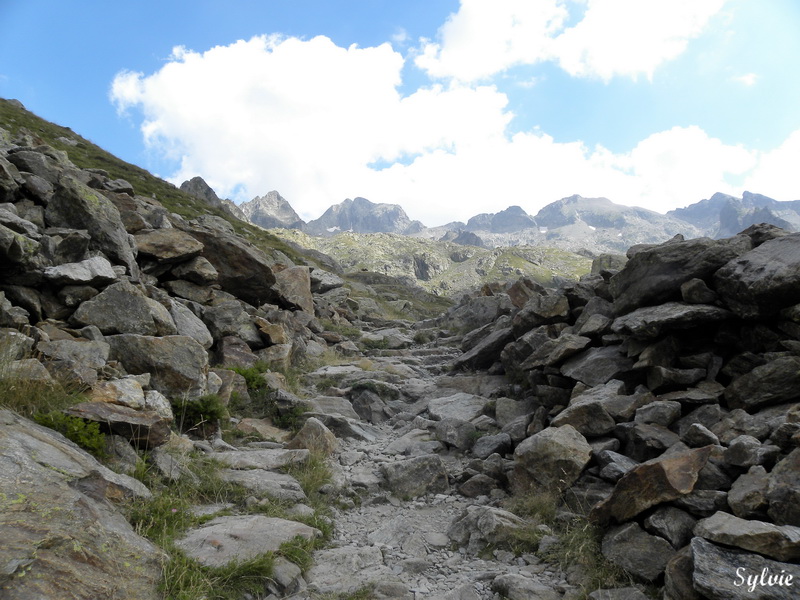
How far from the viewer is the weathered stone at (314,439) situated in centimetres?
1115

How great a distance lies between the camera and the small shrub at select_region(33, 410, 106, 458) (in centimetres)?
696

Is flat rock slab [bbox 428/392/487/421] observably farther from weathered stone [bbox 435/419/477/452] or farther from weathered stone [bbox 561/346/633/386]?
weathered stone [bbox 561/346/633/386]

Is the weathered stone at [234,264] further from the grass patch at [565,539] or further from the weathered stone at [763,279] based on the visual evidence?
the weathered stone at [763,279]

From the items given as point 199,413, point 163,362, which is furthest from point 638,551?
point 163,362

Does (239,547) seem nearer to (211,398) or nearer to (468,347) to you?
(211,398)

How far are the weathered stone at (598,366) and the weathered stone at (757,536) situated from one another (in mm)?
6010

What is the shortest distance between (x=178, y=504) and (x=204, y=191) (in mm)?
92561

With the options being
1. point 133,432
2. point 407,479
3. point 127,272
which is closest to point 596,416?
point 407,479

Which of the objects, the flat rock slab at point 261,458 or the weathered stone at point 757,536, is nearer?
the weathered stone at point 757,536

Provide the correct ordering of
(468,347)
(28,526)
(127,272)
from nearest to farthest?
(28,526)
(127,272)
(468,347)

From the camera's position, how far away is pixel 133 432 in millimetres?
7809

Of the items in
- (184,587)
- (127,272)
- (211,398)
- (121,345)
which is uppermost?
(127,272)

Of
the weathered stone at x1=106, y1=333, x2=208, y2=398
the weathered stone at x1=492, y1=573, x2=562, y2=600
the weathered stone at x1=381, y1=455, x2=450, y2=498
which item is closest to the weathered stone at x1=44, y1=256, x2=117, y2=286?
the weathered stone at x1=106, y1=333, x2=208, y2=398

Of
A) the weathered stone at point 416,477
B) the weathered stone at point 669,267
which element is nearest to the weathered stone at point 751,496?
the weathered stone at point 416,477
